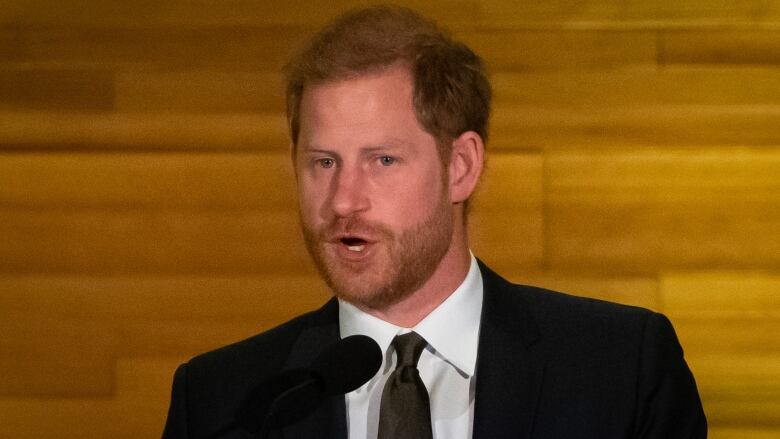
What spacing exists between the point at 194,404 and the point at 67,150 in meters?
0.59

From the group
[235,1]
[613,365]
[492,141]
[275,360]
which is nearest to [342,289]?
[275,360]

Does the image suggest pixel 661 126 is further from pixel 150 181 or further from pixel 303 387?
pixel 303 387

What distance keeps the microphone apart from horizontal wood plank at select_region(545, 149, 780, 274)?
74 centimetres

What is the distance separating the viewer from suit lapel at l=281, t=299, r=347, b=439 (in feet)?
5.08

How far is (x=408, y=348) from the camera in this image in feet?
5.16

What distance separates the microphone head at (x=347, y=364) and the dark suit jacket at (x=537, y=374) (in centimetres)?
19

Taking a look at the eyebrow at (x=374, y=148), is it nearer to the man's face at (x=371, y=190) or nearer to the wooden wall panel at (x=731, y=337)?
the man's face at (x=371, y=190)

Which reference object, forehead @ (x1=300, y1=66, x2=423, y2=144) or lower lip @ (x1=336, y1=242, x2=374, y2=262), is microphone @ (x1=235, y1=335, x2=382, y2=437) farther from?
forehead @ (x1=300, y1=66, x2=423, y2=144)

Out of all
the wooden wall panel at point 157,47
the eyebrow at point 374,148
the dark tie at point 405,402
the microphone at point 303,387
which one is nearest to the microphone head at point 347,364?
the microphone at point 303,387

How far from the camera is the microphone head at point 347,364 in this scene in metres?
1.29

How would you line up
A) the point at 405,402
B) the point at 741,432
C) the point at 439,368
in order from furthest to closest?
the point at 741,432, the point at 439,368, the point at 405,402

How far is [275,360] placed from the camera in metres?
1.67

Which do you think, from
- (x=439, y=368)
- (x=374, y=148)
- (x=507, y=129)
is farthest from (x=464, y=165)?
(x=507, y=129)

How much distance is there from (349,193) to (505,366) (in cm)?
28
